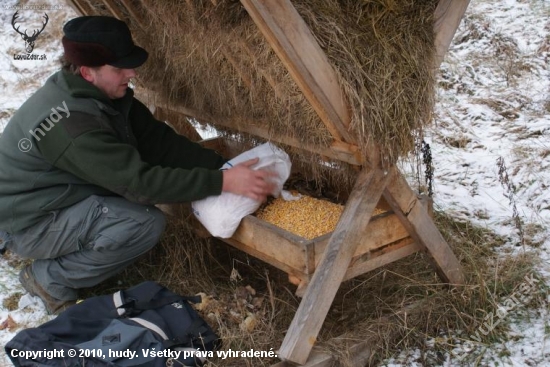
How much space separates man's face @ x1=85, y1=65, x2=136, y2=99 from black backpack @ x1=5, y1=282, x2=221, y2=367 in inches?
37.8

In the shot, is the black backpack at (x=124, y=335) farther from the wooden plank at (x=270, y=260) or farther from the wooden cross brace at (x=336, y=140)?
the wooden cross brace at (x=336, y=140)

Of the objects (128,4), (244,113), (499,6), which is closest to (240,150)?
(244,113)

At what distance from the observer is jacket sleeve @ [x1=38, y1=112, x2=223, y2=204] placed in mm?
2963

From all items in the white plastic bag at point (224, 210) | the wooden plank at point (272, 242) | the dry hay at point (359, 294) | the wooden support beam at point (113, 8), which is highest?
the wooden support beam at point (113, 8)

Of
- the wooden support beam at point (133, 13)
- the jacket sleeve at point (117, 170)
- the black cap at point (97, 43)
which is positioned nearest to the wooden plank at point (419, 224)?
the jacket sleeve at point (117, 170)

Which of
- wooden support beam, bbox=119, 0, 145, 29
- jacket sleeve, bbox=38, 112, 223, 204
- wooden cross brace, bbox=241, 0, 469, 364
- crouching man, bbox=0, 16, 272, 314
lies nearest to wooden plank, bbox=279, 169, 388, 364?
wooden cross brace, bbox=241, 0, 469, 364

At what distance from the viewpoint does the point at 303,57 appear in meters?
2.48

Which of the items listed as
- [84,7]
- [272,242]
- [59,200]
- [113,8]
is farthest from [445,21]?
[84,7]

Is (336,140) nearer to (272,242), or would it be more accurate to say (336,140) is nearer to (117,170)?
(272,242)

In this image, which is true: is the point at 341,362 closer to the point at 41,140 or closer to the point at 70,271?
the point at 70,271

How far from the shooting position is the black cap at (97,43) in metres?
3.08

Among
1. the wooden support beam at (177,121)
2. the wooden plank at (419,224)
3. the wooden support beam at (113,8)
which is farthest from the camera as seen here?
the wooden support beam at (177,121)

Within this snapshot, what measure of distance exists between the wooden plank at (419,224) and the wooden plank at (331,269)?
99 millimetres

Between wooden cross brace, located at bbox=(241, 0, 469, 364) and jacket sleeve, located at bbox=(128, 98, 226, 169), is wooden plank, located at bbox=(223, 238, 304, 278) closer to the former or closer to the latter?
wooden cross brace, located at bbox=(241, 0, 469, 364)
